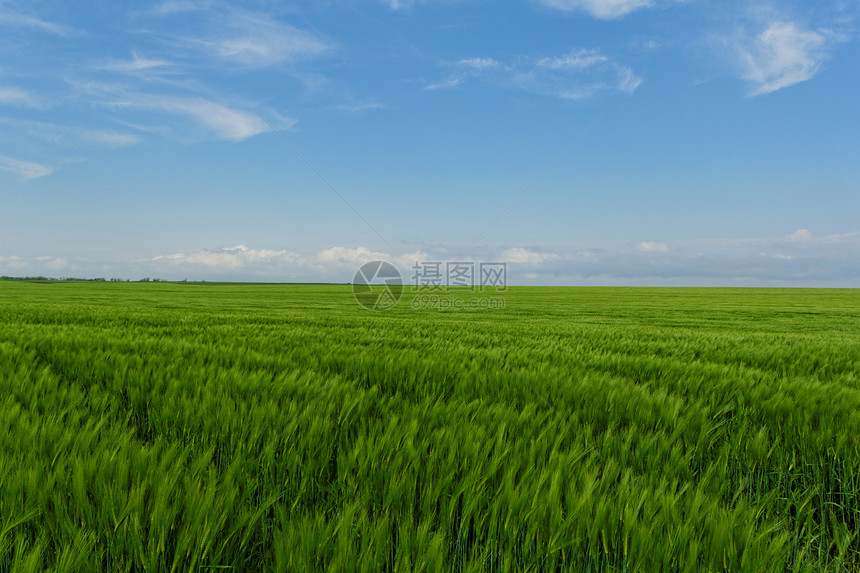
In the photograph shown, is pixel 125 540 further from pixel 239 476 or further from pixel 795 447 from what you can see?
pixel 795 447

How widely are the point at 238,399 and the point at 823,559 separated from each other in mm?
2580

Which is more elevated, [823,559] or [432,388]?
[432,388]

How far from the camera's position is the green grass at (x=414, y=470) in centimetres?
111

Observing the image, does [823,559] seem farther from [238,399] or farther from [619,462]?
Result: [238,399]

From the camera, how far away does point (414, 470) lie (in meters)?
1.49

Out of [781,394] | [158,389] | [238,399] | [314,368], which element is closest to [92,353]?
[158,389]

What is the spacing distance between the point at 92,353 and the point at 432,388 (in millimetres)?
2975

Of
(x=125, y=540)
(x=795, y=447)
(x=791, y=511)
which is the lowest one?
(x=791, y=511)

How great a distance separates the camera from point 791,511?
175cm

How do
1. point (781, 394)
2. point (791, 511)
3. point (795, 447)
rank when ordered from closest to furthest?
point (791, 511), point (795, 447), point (781, 394)

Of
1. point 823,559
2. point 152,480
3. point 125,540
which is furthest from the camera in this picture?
point 823,559

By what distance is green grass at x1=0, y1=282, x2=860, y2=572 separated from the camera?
1105 mm

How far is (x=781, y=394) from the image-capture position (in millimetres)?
2768

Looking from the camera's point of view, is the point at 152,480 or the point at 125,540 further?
the point at 152,480
